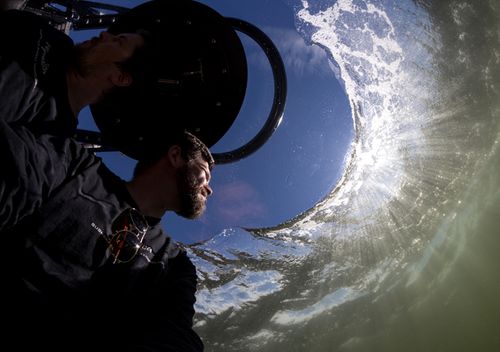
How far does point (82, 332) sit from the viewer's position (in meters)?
1.84

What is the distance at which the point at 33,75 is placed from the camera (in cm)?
186

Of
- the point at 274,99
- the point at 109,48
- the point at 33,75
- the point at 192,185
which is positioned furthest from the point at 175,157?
the point at 33,75

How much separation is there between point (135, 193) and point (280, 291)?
54.4 feet

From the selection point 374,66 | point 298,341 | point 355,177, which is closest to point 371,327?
point 298,341

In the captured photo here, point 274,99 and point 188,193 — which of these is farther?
point 274,99

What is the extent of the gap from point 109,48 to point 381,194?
13.0 meters

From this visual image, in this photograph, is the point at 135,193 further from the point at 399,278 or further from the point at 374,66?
the point at 399,278

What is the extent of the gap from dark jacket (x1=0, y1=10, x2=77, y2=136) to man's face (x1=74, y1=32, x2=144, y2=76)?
0.28 meters

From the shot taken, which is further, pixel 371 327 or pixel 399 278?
pixel 371 327

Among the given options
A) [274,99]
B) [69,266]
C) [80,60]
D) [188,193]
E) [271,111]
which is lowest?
[69,266]

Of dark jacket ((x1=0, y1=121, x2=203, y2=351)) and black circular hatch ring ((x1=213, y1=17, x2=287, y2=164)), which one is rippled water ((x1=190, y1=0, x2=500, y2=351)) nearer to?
black circular hatch ring ((x1=213, y1=17, x2=287, y2=164))

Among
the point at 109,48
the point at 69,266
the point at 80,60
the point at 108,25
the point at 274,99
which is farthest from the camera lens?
the point at 274,99

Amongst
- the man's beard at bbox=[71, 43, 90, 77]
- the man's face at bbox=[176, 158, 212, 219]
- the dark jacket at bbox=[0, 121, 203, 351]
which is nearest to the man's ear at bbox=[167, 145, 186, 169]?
the man's face at bbox=[176, 158, 212, 219]

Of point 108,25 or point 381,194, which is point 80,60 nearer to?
point 108,25
